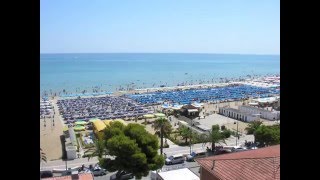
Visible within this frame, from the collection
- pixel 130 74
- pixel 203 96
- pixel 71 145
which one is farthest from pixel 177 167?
pixel 130 74

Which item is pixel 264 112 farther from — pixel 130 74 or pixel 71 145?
pixel 130 74

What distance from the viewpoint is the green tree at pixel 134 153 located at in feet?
29.9

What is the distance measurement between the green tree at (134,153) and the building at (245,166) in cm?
358

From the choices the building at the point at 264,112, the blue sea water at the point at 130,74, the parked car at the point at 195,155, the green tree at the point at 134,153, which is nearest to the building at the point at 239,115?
the building at the point at 264,112

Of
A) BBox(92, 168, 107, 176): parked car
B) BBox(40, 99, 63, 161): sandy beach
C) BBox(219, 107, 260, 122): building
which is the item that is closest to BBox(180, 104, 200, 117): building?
BBox(219, 107, 260, 122): building

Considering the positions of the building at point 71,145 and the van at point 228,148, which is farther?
the van at point 228,148

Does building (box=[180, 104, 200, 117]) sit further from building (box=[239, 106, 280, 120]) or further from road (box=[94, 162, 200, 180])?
road (box=[94, 162, 200, 180])

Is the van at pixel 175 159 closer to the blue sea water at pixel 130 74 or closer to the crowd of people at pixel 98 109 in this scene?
the blue sea water at pixel 130 74

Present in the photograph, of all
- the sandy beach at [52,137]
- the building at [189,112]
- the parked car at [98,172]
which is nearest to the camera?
the parked car at [98,172]

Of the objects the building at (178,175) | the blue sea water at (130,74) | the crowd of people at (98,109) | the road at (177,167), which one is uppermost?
the blue sea water at (130,74)
